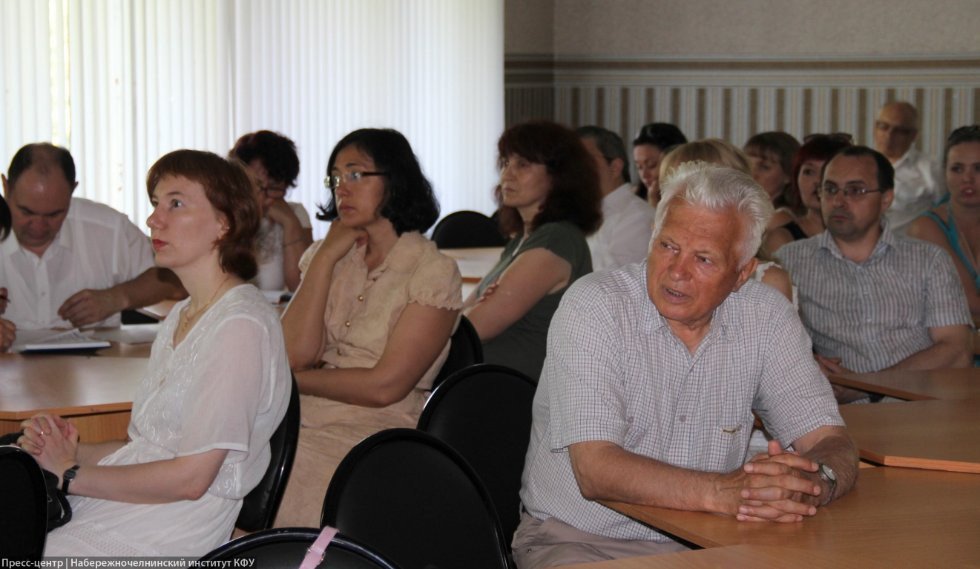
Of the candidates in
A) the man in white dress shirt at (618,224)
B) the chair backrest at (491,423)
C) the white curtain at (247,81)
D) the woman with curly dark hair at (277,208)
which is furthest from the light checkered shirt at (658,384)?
the white curtain at (247,81)

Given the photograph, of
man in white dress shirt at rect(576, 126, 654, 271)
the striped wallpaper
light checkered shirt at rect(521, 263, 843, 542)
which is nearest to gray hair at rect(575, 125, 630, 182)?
man in white dress shirt at rect(576, 126, 654, 271)

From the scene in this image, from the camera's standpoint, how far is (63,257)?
4.05 meters

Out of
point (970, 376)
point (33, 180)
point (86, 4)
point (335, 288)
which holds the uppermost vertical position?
point (86, 4)

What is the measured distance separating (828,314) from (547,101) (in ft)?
19.9

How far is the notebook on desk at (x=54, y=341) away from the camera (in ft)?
11.8

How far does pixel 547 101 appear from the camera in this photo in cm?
989

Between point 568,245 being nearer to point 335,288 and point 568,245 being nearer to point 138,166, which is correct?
point 335,288

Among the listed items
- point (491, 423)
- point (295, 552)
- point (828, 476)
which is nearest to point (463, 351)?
point (491, 423)

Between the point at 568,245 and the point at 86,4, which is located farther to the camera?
the point at 86,4

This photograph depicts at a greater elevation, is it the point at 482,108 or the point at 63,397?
the point at 482,108

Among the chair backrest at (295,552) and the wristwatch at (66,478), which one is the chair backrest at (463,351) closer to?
the wristwatch at (66,478)

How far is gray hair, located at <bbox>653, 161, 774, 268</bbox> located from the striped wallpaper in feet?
22.3

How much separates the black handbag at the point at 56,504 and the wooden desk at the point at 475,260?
3034 millimetres

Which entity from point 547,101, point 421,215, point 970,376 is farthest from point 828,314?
point 547,101
